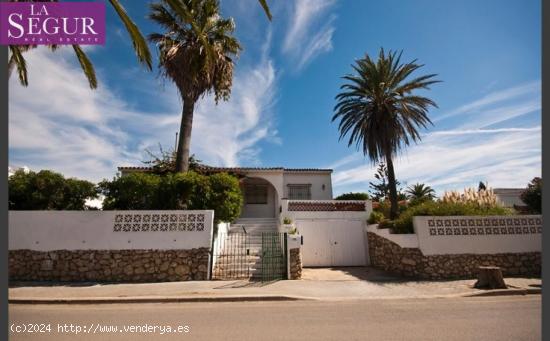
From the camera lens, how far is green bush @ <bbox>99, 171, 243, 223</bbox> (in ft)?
33.1

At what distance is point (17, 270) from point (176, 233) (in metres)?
5.30

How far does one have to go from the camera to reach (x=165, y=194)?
1027cm

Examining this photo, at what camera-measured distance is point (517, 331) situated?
446cm

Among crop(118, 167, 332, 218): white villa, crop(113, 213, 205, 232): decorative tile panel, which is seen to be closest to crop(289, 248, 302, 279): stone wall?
crop(113, 213, 205, 232): decorative tile panel

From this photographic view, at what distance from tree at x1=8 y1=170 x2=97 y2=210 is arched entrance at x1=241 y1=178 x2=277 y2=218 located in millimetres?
10691

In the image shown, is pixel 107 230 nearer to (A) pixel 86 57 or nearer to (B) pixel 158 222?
(B) pixel 158 222

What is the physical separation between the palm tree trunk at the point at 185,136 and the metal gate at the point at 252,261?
3.39 meters

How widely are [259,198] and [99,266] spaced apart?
38.4 feet

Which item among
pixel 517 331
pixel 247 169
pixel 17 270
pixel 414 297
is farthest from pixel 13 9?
pixel 247 169

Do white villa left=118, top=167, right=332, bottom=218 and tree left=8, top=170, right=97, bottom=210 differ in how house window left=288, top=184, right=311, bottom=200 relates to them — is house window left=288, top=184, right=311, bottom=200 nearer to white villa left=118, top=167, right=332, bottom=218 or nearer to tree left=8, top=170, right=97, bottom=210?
white villa left=118, top=167, right=332, bottom=218

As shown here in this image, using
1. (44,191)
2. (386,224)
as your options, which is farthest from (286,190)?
(44,191)

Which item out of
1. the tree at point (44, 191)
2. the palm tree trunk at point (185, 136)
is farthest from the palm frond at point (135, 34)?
the tree at point (44, 191)

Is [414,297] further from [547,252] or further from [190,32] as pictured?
[190,32]

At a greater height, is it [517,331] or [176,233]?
[176,233]
